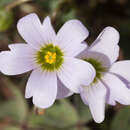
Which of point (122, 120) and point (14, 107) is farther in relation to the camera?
point (14, 107)

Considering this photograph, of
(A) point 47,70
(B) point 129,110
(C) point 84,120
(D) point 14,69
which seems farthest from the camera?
(C) point 84,120

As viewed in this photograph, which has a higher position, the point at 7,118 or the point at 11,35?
the point at 11,35

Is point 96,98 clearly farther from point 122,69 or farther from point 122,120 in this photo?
point 122,120

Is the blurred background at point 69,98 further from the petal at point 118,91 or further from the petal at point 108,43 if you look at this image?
the petal at point 108,43

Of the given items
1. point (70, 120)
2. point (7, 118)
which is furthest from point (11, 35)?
point (70, 120)

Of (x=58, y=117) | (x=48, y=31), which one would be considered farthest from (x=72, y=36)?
(x=58, y=117)

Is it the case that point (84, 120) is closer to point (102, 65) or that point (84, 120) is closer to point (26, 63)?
point (102, 65)

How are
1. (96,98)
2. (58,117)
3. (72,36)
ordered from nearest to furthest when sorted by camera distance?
(72,36) < (96,98) < (58,117)

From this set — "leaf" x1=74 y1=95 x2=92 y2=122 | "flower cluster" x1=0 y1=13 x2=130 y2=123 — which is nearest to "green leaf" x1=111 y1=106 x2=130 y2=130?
"leaf" x1=74 y1=95 x2=92 y2=122
